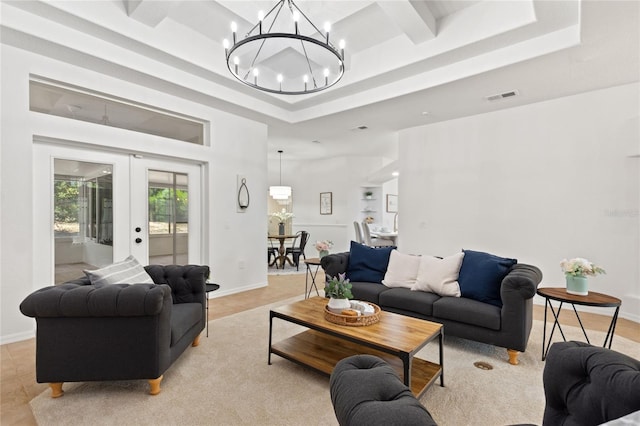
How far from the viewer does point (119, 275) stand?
240 cm

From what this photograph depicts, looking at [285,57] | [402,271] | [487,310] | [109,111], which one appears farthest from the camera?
[285,57]

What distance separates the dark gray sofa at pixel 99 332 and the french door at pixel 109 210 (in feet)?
5.69

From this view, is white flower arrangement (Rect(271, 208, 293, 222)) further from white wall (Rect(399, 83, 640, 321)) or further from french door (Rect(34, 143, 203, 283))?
french door (Rect(34, 143, 203, 283))

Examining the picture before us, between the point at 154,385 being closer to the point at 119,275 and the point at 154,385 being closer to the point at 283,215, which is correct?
Answer: the point at 119,275

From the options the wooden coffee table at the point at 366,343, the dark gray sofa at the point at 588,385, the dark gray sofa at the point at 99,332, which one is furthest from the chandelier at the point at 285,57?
the dark gray sofa at the point at 588,385

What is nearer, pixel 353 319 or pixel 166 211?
pixel 353 319

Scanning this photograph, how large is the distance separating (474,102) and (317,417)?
429 centimetres

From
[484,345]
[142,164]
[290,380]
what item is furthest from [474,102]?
[142,164]

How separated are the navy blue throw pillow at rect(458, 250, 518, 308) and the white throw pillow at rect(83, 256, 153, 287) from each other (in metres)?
2.84

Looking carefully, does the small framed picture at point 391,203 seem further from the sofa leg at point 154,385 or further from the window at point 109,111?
the sofa leg at point 154,385

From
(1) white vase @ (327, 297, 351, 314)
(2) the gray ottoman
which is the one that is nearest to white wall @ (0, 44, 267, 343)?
(1) white vase @ (327, 297, 351, 314)

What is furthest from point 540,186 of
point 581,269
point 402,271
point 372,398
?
point 372,398

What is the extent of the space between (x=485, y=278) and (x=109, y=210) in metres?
4.19

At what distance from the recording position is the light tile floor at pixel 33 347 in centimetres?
200
